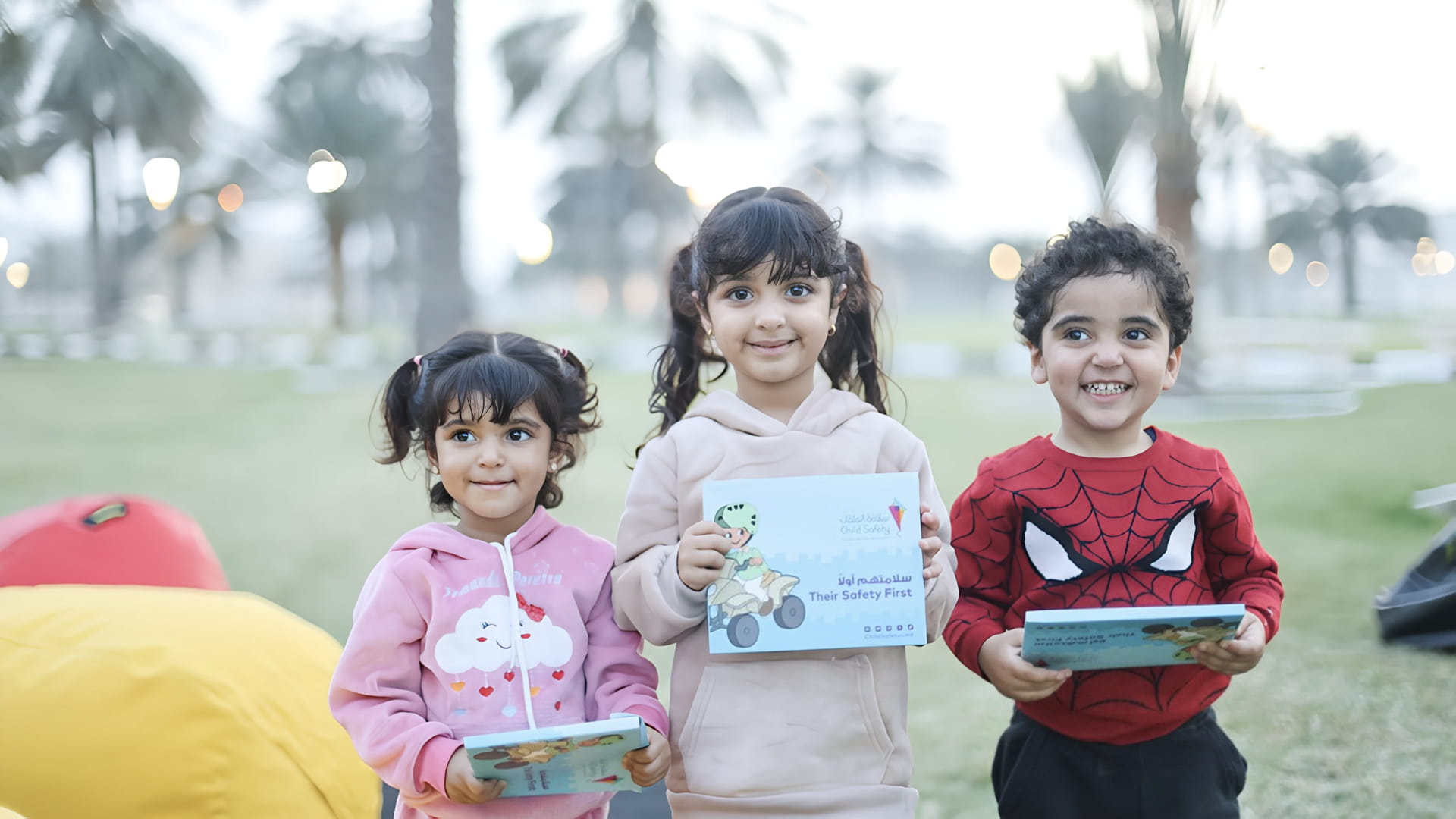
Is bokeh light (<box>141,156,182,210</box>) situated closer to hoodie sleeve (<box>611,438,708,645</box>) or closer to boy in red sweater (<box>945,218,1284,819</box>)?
hoodie sleeve (<box>611,438,708,645</box>)

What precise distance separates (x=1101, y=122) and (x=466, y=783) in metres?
19.6

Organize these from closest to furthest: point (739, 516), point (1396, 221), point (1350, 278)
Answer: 1. point (739, 516)
2. point (1396, 221)
3. point (1350, 278)

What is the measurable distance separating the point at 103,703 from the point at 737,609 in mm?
1441

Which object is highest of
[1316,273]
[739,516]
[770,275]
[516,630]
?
[1316,273]

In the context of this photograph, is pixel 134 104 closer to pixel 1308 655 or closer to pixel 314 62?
pixel 314 62

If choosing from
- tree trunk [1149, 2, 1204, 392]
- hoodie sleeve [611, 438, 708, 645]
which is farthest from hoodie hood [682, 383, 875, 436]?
tree trunk [1149, 2, 1204, 392]

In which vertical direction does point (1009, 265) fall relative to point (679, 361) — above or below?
above

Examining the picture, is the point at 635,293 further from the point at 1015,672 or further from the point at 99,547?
the point at 1015,672

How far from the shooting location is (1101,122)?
64.0 ft

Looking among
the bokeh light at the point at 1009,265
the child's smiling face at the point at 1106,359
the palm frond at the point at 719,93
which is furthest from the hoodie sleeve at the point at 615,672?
the palm frond at the point at 719,93

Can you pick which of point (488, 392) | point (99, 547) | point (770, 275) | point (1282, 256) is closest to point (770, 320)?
point (770, 275)

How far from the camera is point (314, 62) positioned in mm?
25344

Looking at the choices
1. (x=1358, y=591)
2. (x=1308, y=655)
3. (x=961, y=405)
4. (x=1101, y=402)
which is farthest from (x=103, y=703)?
(x=961, y=405)

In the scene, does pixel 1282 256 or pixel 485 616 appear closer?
pixel 485 616
